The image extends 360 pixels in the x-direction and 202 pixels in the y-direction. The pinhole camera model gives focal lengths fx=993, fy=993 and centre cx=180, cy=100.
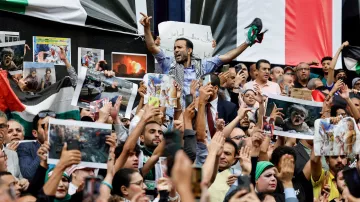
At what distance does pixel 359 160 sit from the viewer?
317 inches

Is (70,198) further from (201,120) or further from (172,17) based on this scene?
(172,17)

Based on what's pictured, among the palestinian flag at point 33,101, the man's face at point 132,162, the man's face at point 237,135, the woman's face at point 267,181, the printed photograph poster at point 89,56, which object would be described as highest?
the printed photograph poster at point 89,56

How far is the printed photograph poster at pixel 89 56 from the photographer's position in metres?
12.1

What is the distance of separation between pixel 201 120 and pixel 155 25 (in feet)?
15.6

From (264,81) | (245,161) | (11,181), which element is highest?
(264,81)

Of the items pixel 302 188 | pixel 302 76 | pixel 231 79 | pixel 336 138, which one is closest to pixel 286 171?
pixel 302 188

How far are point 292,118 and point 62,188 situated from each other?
117 inches

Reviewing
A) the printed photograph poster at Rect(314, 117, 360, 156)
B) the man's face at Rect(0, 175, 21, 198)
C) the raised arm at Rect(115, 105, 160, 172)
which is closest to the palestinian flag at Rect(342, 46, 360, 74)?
the printed photograph poster at Rect(314, 117, 360, 156)

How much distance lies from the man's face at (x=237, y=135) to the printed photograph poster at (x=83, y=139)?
1988 millimetres

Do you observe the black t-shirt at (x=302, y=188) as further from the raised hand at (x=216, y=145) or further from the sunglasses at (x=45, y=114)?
the sunglasses at (x=45, y=114)

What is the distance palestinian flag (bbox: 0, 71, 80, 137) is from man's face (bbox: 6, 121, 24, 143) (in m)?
0.44

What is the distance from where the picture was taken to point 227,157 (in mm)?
8914

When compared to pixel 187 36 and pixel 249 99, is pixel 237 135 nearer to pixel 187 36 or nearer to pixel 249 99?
pixel 249 99

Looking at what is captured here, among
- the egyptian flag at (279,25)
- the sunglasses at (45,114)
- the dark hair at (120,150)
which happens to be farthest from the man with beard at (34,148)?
the egyptian flag at (279,25)
